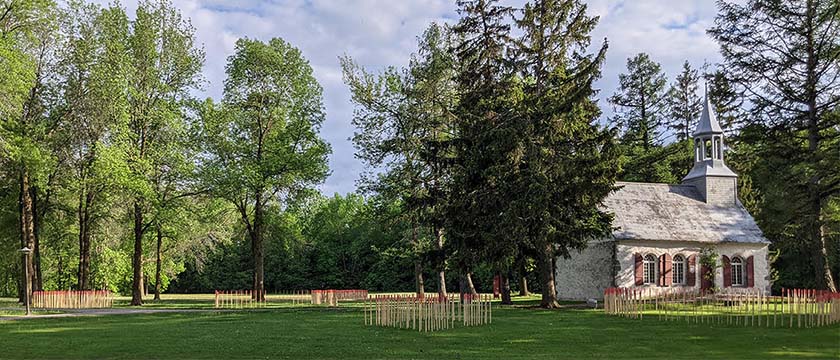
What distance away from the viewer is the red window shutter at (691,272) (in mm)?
37875

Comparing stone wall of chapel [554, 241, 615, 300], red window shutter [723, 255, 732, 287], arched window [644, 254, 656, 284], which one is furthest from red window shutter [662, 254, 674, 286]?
red window shutter [723, 255, 732, 287]

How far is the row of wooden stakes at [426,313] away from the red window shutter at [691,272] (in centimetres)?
1919

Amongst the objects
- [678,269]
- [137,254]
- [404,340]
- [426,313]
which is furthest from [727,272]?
[137,254]

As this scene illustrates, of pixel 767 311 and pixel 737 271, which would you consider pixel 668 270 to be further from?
pixel 767 311

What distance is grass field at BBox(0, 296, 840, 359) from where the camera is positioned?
15352mm

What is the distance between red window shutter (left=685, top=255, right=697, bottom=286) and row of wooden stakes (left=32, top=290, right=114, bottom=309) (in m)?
28.0

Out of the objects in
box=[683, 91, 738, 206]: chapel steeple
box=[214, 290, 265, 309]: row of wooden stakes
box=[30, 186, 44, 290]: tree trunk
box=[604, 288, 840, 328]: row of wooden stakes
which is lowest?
box=[214, 290, 265, 309]: row of wooden stakes

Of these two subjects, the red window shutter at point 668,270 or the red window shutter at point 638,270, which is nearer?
the red window shutter at point 638,270

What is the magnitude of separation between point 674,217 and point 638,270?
4.06 meters

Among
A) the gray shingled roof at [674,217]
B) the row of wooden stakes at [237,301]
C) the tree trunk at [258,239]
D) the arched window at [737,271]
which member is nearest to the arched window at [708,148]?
the gray shingled roof at [674,217]

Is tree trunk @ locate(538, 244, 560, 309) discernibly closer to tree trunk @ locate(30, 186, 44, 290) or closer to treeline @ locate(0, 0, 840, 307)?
treeline @ locate(0, 0, 840, 307)

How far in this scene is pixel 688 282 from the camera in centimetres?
3784

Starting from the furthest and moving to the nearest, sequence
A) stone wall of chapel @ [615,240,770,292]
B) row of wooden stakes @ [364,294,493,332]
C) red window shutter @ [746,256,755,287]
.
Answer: red window shutter @ [746,256,755,287]
stone wall of chapel @ [615,240,770,292]
row of wooden stakes @ [364,294,493,332]

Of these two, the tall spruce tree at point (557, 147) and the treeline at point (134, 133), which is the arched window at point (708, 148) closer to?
the tall spruce tree at point (557, 147)
